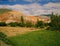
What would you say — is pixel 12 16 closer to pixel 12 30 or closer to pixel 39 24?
pixel 12 30

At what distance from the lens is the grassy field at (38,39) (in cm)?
721

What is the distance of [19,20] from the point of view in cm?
769

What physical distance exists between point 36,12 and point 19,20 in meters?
0.76

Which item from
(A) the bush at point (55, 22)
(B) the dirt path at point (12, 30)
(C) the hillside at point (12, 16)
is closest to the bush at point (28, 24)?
(C) the hillside at point (12, 16)

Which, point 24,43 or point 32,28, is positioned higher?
point 32,28

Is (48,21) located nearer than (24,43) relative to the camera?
No

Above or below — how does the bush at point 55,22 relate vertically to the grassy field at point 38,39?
above

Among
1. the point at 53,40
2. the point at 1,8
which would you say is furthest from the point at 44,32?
the point at 1,8

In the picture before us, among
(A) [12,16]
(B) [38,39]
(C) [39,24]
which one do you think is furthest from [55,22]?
(A) [12,16]

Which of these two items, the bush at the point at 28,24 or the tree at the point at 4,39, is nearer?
the tree at the point at 4,39

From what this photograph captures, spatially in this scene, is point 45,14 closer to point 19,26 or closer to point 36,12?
point 36,12

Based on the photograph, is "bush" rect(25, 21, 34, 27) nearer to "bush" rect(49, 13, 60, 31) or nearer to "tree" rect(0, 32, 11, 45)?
"bush" rect(49, 13, 60, 31)

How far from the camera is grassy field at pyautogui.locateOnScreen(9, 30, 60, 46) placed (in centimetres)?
721

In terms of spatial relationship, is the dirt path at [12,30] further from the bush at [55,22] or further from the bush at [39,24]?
the bush at [55,22]
